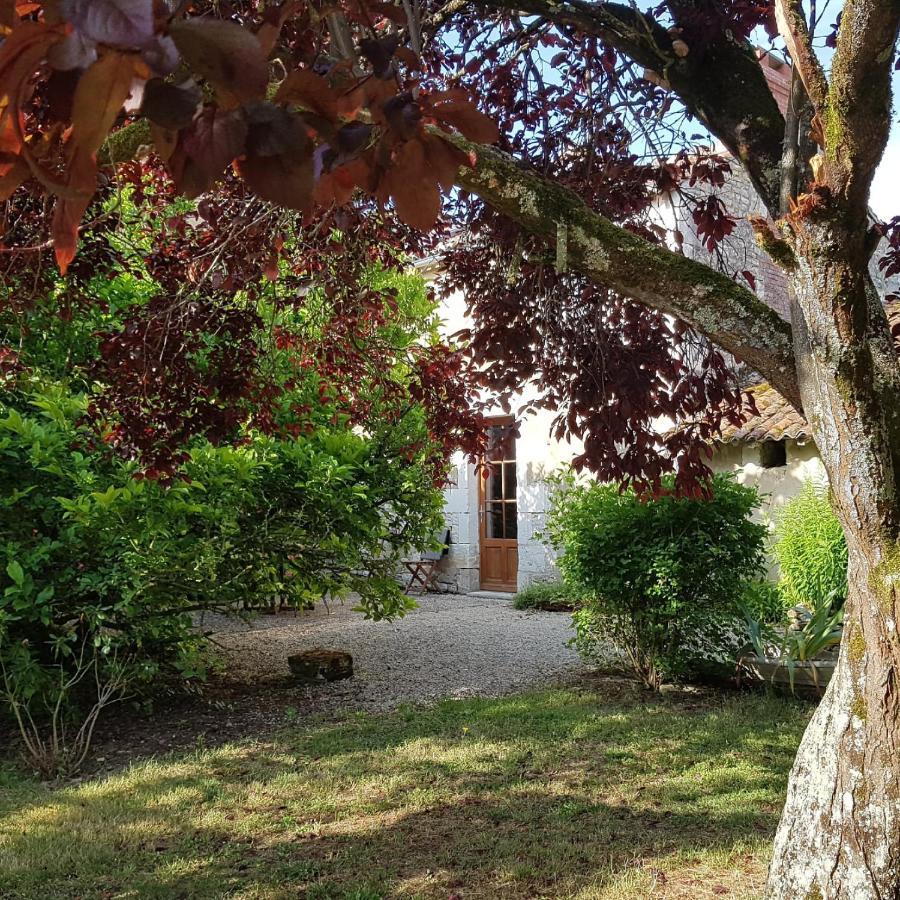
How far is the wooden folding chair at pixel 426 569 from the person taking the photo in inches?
539

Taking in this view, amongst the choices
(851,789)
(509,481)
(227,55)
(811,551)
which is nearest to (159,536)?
(851,789)

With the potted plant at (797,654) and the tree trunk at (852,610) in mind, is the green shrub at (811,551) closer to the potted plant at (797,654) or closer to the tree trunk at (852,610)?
the potted plant at (797,654)

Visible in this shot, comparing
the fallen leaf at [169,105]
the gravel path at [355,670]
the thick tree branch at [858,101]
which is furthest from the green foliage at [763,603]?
the fallen leaf at [169,105]

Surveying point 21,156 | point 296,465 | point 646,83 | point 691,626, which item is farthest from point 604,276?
point 691,626

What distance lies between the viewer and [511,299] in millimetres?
4723

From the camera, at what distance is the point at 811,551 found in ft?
26.4

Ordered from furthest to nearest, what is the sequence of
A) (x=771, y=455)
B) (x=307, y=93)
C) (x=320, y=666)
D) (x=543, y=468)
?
(x=543, y=468), (x=771, y=455), (x=320, y=666), (x=307, y=93)

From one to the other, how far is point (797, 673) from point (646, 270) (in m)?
4.22

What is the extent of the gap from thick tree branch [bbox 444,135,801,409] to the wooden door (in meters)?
10.4

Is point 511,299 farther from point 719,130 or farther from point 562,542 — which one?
point 562,542

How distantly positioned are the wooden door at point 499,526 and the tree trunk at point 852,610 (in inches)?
415

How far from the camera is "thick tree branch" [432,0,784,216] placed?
10.1ft

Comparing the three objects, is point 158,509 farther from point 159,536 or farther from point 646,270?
point 646,270

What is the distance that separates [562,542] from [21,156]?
611 centimetres
